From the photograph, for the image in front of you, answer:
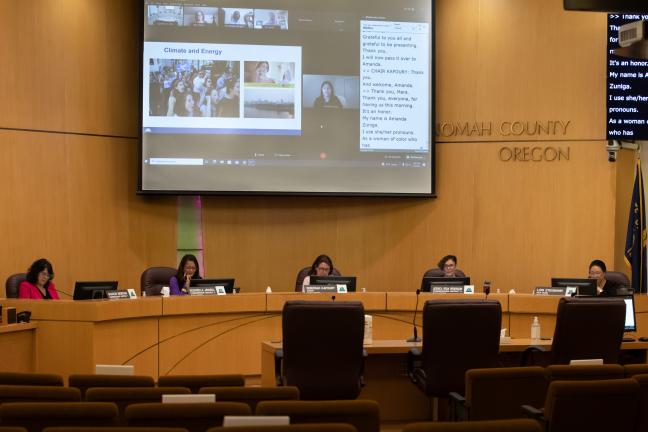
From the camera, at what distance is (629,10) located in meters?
5.20

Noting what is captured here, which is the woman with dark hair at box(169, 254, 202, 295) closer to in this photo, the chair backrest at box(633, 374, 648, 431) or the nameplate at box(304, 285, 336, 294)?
the nameplate at box(304, 285, 336, 294)

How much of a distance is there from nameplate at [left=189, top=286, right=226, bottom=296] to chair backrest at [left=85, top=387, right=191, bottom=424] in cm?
425

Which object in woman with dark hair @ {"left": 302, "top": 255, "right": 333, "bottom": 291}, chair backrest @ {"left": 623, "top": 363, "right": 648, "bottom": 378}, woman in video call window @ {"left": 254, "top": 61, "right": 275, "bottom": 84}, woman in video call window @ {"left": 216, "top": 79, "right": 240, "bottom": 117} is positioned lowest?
chair backrest @ {"left": 623, "top": 363, "right": 648, "bottom": 378}

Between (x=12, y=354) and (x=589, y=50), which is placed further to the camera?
(x=589, y=50)

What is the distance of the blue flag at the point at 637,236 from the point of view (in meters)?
11.1

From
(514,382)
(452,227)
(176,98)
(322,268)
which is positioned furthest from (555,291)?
(176,98)

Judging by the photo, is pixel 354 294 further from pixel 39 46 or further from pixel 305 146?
pixel 39 46

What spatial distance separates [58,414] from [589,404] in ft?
7.96

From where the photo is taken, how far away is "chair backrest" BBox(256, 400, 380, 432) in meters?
3.73

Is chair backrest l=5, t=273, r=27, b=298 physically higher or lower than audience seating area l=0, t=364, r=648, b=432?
higher

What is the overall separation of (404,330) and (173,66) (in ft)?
14.5

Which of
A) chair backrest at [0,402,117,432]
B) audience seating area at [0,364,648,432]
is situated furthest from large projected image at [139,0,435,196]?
chair backrest at [0,402,117,432]

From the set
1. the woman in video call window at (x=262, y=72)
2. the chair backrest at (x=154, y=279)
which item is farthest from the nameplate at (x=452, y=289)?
the woman in video call window at (x=262, y=72)

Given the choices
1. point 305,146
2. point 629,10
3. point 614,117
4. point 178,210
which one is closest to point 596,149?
point 614,117
